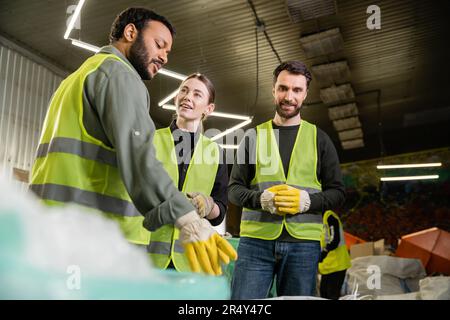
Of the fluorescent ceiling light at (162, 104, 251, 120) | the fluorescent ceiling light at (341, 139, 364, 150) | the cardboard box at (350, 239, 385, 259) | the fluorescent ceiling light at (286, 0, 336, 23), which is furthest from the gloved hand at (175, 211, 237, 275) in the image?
the fluorescent ceiling light at (341, 139, 364, 150)

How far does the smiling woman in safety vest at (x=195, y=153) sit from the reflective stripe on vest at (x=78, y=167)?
0.23m

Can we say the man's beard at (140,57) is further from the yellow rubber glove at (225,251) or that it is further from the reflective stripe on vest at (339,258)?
the reflective stripe on vest at (339,258)

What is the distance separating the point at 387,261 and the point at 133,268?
5.22ft

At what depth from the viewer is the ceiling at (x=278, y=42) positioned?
191cm

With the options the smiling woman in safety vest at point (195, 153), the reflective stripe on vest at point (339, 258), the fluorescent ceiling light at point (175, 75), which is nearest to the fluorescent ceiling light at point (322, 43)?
the reflective stripe on vest at point (339, 258)

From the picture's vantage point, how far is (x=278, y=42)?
3.07 m

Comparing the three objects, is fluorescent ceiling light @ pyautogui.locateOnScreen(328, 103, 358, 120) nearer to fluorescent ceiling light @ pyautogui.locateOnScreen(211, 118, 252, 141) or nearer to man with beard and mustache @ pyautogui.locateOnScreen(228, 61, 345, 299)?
fluorescent ceiling light @ pyautogui.locateOnScreen(211, 118, 252, 141)

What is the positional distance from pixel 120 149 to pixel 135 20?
329 millimetres

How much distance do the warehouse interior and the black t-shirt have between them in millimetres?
60

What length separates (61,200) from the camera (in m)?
0.86

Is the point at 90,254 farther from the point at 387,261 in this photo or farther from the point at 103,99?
the point at 387,261

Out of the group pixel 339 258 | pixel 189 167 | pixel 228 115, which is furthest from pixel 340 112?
pixel 189 167

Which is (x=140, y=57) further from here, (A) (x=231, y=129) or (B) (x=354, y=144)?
(B) (x=354, y=144)
